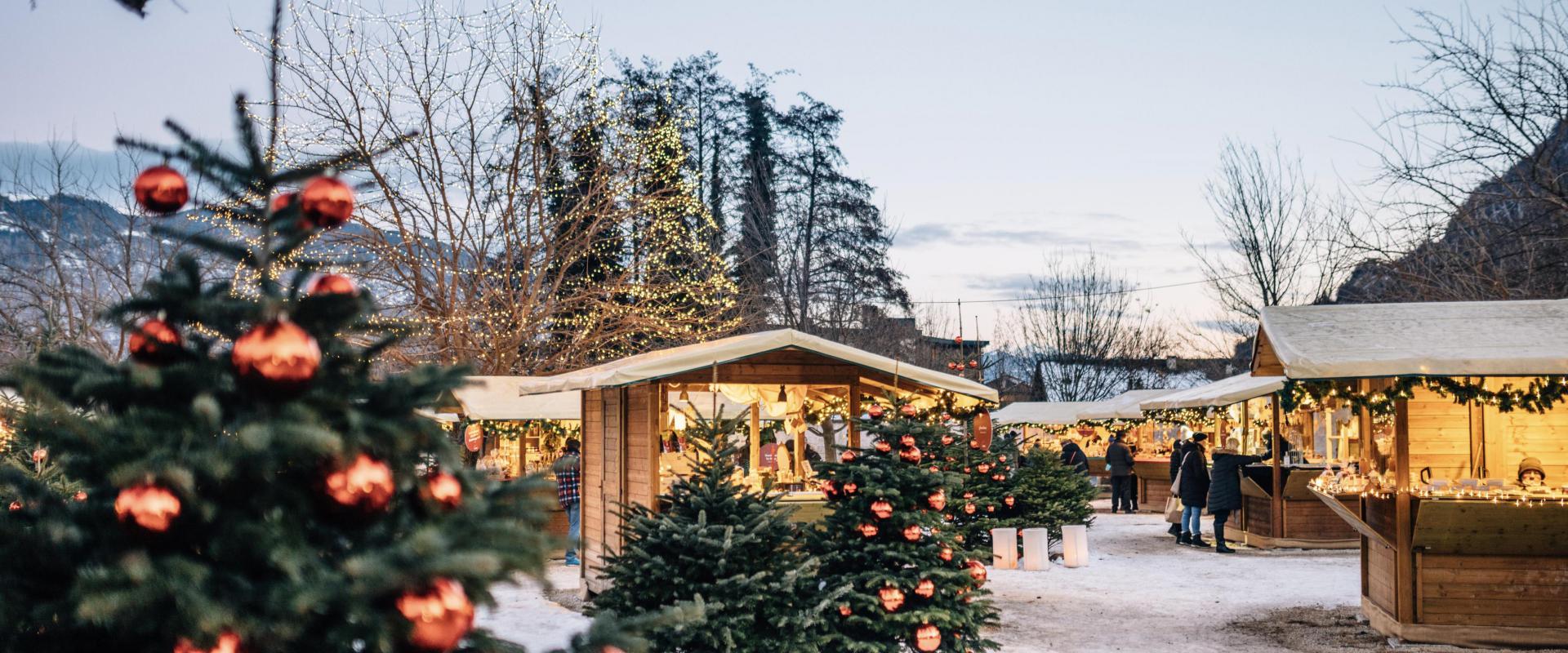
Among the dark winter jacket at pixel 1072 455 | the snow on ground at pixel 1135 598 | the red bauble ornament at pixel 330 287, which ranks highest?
the red bauble ornament at pixel 330 287

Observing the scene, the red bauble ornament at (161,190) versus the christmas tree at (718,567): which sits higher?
the red bauble ornament at (161,190)

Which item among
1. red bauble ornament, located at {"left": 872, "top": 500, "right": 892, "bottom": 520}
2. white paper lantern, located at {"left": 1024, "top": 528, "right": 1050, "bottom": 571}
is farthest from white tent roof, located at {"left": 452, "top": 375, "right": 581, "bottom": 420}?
red bauble ornament, located at {"left": 872, "top": 500, "right": 892, "bottom": 520}

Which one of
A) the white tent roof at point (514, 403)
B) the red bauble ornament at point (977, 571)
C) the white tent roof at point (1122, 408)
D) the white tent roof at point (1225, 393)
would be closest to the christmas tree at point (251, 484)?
the red bauble ornament at point (977, 571)

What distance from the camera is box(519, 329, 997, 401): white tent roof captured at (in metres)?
10.4

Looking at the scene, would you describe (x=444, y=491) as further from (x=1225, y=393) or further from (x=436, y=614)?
(x=1225, y=393)

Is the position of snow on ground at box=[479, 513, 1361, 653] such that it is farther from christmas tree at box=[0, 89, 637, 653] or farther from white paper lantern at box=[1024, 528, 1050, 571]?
christmas tree at box=[0, 89, 637, 653]

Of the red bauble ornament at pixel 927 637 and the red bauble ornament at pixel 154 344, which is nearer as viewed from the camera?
the red bauble ornament at pixel 154 344

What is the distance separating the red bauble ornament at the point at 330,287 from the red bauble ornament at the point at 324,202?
0.12m

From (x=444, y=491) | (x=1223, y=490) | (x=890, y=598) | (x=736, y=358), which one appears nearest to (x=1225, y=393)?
(x=1223, y=490)

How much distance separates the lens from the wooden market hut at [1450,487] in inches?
381

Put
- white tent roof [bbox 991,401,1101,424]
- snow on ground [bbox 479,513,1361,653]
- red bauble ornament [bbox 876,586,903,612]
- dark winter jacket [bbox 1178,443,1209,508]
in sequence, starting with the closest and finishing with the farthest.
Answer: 1. red bauble ornament [bbox 876,586,903,612]
2. snow on ground [bbox 479,513,1361,653]
3. dark winter jacket [bbox 1178,443,1209,508]
4. white tent roof [bbox 991,401,1101,424]

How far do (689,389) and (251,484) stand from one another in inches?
405

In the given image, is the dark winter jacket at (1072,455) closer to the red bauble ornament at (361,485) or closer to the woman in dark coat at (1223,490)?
the woman in dark coat at (1223,490)

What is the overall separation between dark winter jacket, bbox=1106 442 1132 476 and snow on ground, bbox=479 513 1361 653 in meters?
8.46
